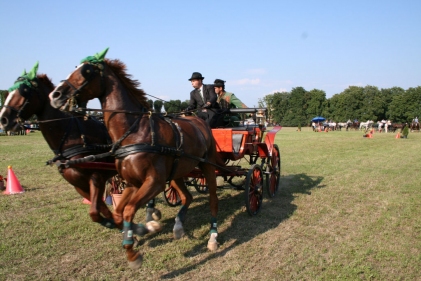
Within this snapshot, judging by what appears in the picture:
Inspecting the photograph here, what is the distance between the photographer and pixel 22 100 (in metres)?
4.31

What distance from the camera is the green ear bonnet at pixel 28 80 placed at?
4358mm

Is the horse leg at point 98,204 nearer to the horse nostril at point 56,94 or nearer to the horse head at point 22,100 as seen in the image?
the horse head at point 22,100

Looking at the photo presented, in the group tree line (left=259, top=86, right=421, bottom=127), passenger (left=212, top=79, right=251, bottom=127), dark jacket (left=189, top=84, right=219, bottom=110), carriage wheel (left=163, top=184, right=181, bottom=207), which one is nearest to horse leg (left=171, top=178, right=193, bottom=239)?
carriage wheel (left=163, top=184, right=181, bottom=207)

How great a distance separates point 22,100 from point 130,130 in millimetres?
1426

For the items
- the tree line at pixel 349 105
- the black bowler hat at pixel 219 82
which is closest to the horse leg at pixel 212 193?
the black bowler hat at pixel 219 82

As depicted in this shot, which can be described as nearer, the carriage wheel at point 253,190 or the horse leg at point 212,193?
the horse leg at point 212,193

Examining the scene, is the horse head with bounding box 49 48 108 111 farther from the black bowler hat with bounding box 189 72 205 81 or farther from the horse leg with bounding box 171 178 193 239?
the black bowler hat with bounding box 189 72 205 81

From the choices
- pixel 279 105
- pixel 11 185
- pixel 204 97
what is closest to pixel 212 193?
pixel 204 97

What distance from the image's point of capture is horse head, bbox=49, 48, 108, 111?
3.75m

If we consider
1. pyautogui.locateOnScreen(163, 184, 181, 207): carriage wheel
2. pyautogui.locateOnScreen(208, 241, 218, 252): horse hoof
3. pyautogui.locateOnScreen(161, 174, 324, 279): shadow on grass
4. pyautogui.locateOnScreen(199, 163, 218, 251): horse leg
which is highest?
pyautogui.locateOnScreen(199, 163, 218, 251): horse leg

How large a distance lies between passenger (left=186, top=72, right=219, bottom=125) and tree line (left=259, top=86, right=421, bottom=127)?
62.1 meters

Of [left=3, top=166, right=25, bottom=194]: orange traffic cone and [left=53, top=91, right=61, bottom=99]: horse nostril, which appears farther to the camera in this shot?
[left=3, top=166, right=25, bottom=194]: orange traffic cone

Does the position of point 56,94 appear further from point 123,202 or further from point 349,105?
point 349,105

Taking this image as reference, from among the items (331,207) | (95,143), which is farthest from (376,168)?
(95,143)
